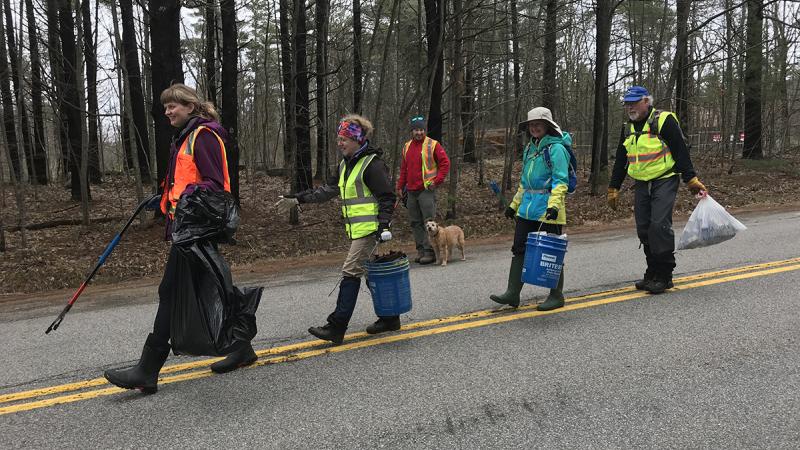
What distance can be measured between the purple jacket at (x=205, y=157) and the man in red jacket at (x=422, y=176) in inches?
192

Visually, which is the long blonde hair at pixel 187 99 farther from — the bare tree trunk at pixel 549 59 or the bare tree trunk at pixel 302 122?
the bare tree trunk at pixel 549 59

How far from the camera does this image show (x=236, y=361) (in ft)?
13.7

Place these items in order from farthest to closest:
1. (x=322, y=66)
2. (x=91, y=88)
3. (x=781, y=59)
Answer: (x=781, y=59), (x=91, y=88), (x=322, y=66)

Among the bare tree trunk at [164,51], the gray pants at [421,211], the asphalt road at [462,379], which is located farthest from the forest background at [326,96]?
the asphalt road at [462,379]

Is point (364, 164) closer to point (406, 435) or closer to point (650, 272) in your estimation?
point (406, 435)

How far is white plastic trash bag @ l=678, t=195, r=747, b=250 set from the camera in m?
5.69

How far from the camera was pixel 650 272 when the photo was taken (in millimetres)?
6020

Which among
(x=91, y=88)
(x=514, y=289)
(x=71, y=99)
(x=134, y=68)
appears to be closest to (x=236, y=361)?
(x=514, y=289)

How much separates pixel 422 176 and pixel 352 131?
13.4 feet

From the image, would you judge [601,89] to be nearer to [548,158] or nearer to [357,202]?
[548,158]

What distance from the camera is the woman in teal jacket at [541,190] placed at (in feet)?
16.6

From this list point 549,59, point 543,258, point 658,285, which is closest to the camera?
point 543,258

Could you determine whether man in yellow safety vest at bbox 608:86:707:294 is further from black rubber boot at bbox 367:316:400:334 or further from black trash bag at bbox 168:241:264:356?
black trash bag at bbox 168:241:264:356

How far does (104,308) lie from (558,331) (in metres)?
5.41
